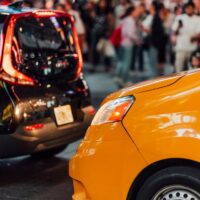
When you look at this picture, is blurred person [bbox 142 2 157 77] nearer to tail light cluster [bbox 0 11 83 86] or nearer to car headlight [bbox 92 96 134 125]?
tail light cluster [bbox 0 11 83 86]

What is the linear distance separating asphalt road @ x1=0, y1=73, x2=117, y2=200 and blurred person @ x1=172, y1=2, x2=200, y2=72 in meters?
4.02

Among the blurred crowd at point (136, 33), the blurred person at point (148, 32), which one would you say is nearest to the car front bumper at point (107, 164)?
the blurred crowd at point (136, 33)

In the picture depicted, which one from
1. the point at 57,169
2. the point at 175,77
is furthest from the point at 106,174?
the point at 57,169

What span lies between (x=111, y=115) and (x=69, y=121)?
72.9 inches

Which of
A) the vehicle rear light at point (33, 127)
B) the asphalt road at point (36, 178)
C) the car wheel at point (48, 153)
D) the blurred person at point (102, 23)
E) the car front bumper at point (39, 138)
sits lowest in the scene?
the blurred person at point (102, 23)

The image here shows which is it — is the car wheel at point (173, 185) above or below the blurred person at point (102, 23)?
above

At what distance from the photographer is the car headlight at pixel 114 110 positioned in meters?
4.01

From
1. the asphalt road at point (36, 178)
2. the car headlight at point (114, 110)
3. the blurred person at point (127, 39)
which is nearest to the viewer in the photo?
the car headlight at point (114, 110)

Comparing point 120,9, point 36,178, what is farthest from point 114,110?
point 120,9

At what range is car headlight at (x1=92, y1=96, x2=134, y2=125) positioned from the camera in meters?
4.01

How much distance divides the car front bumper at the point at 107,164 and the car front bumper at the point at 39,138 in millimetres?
1380

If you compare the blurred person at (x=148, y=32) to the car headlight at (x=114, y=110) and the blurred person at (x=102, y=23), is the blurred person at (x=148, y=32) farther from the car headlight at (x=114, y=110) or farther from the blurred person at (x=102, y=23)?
the car headlight at (x=114, y=110)

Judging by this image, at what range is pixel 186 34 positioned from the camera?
10.3 metres

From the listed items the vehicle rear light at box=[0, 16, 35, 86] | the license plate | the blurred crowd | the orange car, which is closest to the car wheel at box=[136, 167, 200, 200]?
the orange car
